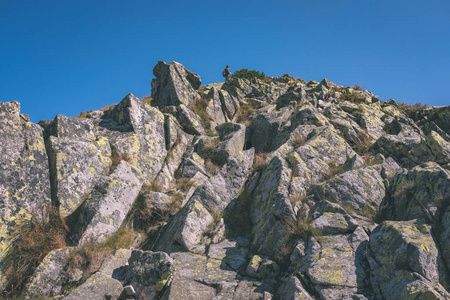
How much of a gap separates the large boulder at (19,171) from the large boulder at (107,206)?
5.23ft

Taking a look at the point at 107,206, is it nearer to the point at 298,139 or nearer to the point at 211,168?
the point at 211,168

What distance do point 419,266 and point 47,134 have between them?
15305 mm

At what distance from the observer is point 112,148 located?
15.0 metres

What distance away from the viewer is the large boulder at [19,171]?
10.5m

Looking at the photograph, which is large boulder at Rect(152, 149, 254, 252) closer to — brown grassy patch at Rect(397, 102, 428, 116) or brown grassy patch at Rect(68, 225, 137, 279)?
brown grassy patch at Rect(68, 225, 137, 279)

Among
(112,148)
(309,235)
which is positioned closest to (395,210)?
(309,235)

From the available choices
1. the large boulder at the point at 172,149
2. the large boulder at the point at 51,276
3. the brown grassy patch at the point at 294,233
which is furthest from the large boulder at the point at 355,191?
the large boulder at the point at 51,276

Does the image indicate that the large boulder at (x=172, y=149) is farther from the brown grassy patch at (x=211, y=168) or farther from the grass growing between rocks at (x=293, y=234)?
the grass growing between rocks at (x=293, y=234)

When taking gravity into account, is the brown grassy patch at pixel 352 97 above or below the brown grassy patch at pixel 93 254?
above

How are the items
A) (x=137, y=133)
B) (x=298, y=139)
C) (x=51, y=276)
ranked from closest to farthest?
(x=51, y=276) → (x=137, y=133) → (x=298, y=139)

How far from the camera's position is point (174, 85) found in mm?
23812

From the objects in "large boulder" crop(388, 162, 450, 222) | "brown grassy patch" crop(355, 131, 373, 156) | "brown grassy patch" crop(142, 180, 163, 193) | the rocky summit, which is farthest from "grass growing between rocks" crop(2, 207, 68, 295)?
"brown grassy patch" crop(355, 131, 373, 156)

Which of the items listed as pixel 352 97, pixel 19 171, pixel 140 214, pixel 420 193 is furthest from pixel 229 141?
pixel 352 97

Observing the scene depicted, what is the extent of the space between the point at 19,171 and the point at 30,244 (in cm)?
293
